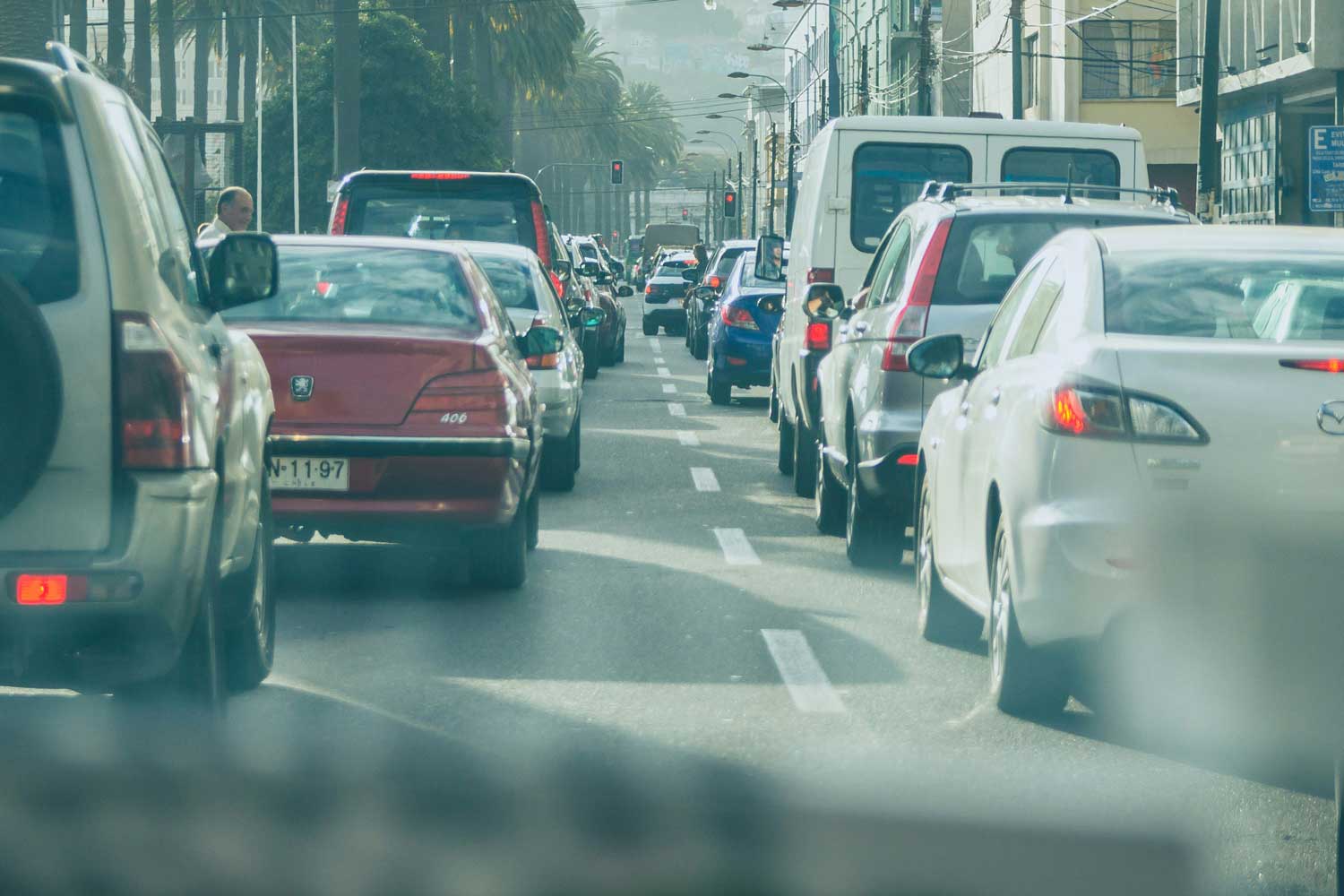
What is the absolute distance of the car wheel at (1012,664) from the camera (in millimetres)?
6473

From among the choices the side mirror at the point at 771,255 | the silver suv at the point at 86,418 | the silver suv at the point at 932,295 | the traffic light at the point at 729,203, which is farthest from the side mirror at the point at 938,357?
Answer: the traffic light at the point at 729,203

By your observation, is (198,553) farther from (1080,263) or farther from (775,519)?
(775,519)

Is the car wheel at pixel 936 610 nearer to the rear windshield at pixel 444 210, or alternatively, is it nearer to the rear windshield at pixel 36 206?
the rear windshield at pixel 36 206

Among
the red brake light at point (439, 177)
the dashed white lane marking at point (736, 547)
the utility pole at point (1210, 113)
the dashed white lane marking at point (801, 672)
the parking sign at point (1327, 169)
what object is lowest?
the dashed white lane marking at point (801, 672)

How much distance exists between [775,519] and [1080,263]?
5911 mm

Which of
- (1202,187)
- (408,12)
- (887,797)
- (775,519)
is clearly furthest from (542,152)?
(887,797)

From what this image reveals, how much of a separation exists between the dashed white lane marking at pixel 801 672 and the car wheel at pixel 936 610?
1.54 feet

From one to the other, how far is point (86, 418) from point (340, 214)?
1354cm

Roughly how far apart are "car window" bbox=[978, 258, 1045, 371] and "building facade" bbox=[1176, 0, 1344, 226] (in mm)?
25837

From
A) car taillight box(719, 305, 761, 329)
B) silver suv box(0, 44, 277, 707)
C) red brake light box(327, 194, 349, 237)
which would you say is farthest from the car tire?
car taillight box(719, 305, 761, 329)

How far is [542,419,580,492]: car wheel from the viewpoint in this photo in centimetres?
1377

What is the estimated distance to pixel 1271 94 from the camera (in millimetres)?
37031

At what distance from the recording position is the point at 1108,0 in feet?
171

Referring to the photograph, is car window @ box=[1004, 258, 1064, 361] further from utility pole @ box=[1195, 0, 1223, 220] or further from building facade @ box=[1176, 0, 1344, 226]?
building facade @ box=[1176, 0, 1344, 226]
